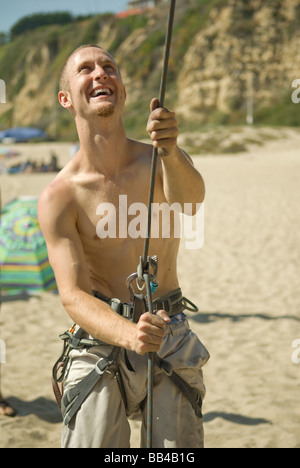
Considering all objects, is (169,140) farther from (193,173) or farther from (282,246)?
(282,246)

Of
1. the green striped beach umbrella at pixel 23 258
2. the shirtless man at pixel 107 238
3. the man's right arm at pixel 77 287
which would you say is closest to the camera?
the man's right arm at pixel 77 287

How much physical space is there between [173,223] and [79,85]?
0.72m

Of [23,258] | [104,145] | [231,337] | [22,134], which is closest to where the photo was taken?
[104,145]

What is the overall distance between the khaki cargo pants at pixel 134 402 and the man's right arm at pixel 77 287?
8.6 inches

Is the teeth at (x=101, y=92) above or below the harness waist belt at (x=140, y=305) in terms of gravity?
above

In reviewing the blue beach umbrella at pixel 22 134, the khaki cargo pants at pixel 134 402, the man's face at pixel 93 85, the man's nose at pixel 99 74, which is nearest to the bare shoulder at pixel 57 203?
the man's face at pixel 93 85

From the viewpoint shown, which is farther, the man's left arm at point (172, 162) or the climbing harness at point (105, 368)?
the climbing harness at point (105, 368)

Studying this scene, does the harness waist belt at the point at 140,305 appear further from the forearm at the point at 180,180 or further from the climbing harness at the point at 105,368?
the forearm at the point at 180,180

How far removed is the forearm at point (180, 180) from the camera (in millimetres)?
2217

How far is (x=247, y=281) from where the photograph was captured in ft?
25.2

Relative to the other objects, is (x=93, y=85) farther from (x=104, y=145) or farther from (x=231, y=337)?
(x=231, y=337)

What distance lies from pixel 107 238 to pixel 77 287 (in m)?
0.28

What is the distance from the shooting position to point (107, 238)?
2.42m

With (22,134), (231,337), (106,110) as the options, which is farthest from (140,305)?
(22,134)
